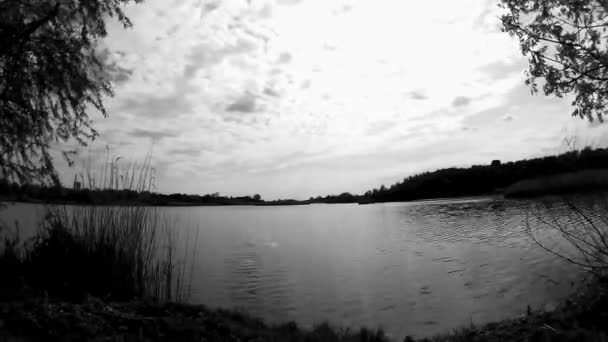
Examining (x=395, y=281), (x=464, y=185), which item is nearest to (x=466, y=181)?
→ (x=464, y=185)

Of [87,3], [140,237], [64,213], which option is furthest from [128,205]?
[87,3]

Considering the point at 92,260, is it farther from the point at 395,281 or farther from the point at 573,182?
the point at 573,182

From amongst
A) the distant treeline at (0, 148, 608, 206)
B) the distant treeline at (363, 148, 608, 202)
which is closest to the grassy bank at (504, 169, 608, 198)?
the distant treeline at (0, 148, 608, 206)

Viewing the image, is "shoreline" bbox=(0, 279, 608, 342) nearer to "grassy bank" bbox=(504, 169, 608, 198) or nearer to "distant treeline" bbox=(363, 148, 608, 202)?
"grassy bank" bbox=(504, 169, 608, 198)

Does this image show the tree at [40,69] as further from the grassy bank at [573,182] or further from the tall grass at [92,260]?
the grassy bank at [573,182]

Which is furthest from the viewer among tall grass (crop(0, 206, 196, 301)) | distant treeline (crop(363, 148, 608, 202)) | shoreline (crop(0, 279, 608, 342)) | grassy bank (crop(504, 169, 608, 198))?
distant treeline (crop(363, 148, 608, 202))

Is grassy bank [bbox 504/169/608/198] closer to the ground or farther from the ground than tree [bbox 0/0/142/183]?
closer to the ground

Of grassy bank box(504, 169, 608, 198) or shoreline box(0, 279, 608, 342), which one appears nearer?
shoreline box(0, 279, 608, 342)

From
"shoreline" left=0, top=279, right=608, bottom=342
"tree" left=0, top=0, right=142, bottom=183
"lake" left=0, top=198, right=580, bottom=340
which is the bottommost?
"lake" left=0, top=198, right=580, bottom=340

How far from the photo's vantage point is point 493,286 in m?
11.5

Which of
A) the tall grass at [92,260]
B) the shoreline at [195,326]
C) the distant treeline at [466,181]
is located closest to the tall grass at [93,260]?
the tall grass at [92,260]

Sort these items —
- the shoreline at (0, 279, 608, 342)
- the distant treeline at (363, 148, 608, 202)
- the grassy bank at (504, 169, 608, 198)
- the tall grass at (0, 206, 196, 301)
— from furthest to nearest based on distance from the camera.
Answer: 1. the distant treeline at (363, 148, 608, 202)
2. the tall grass at (0, 206, 196, 301)
3. the grassy bank at (504, 169, 608, 198)
4. the shoreline at (0, 279, 608, 342)

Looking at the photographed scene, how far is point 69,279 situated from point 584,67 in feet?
44.8

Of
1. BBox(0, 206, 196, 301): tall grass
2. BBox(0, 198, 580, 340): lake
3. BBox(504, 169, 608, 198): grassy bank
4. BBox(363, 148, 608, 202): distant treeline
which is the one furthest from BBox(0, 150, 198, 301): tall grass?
BBox(363, 148, 608, 202): distant treeline
